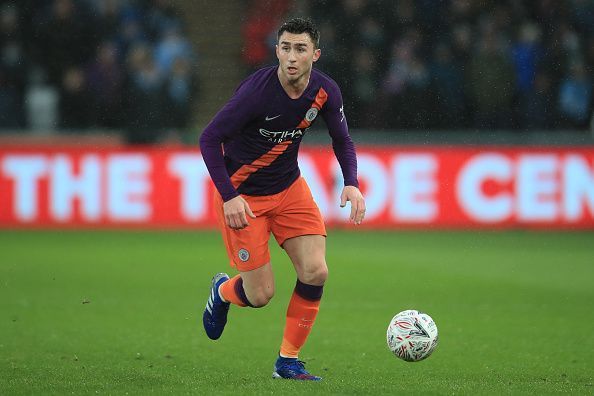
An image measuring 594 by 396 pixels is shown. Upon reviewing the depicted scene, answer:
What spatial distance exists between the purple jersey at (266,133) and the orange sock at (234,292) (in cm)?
61

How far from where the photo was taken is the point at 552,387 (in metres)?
6.19

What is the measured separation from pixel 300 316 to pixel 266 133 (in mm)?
1099

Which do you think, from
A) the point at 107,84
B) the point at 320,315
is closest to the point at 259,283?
the point at 320,315

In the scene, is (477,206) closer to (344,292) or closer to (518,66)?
(518,66)

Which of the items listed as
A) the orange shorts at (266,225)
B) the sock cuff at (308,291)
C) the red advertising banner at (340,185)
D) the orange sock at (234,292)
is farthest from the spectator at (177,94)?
the sock cuff at (308,291)

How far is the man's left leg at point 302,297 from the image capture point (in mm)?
6582

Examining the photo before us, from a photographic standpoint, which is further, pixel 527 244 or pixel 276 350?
pixel 527 244

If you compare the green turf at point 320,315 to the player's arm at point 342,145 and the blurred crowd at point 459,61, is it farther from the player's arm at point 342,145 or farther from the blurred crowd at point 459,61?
the blurred crowd at point 459,61

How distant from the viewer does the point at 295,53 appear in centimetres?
639

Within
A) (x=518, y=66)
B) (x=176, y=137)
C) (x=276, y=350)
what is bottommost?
(x=276, y=350)

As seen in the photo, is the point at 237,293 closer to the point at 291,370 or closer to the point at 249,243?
the point at 249,243

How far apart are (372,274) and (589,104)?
6.64 metres

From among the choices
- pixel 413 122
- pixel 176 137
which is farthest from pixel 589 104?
pixel 176 137

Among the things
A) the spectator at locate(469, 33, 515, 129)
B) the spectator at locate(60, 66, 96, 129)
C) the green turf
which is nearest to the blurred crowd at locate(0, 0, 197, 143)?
the spectator at locate(60, 66, 96, 129)
